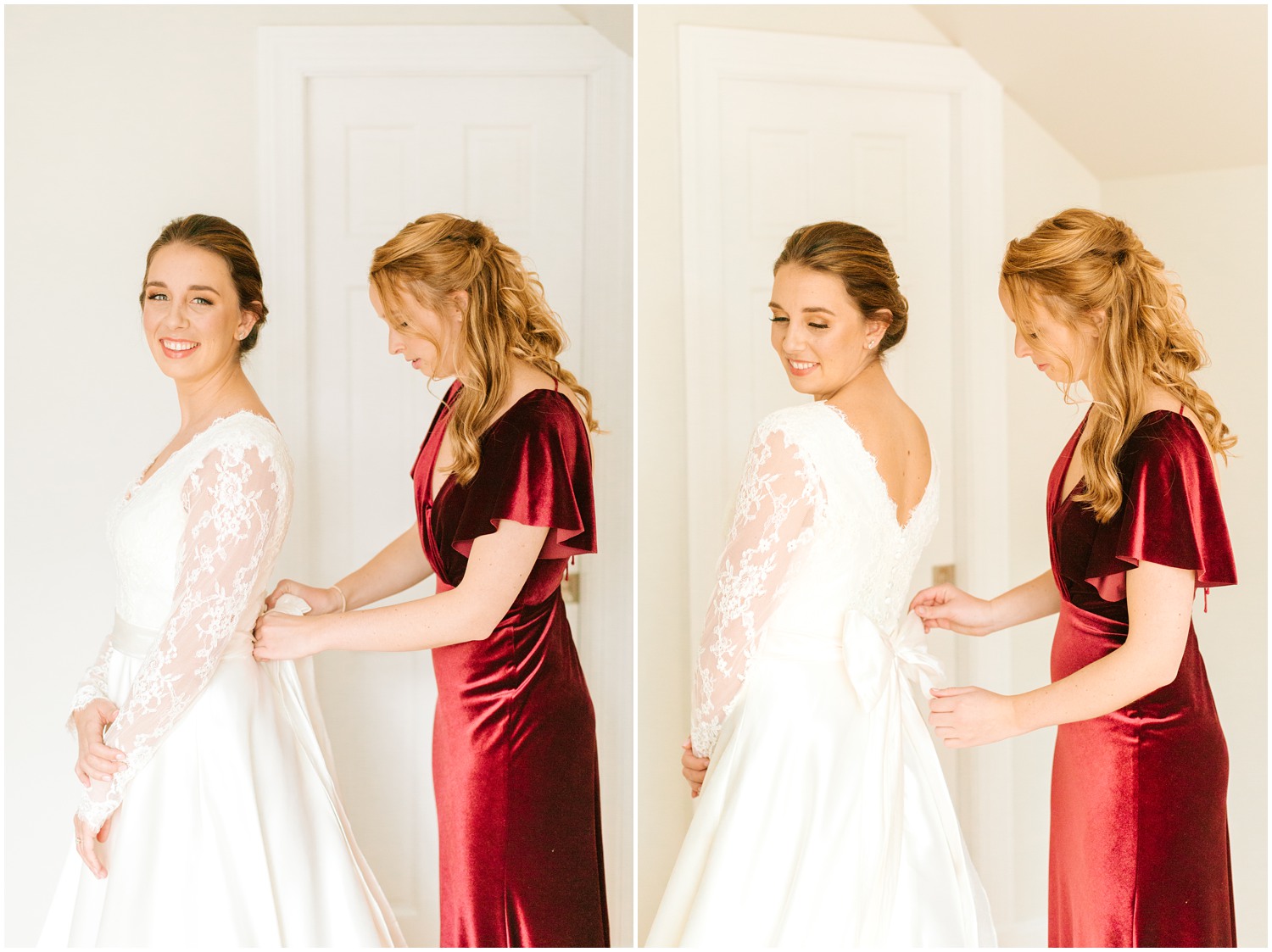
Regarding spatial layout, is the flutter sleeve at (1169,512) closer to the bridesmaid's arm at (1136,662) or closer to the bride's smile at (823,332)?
the bridesmaid's arm at (1136,662)

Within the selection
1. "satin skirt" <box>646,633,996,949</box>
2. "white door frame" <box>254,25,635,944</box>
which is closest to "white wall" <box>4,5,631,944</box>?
"white door frame" <box>254,25,635,944</box>

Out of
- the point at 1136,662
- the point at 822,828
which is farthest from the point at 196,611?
the point at 1136,662

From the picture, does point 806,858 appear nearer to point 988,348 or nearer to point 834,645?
point 834,645

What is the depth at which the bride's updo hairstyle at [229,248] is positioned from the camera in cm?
200

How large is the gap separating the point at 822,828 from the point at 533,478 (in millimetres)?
859

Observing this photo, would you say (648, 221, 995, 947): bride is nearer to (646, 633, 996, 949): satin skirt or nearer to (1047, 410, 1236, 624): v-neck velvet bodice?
(646, 633, 996, 949): satin skirt

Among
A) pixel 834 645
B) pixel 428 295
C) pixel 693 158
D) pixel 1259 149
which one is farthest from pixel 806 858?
pixel 1259 149

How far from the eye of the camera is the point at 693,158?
267 cm

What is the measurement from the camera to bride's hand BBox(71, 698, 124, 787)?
1.83 m

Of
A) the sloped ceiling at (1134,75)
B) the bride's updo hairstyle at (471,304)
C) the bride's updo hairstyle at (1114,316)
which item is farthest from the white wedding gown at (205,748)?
the sloped ceiling at (1134,75)

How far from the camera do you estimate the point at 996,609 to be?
2.20 m

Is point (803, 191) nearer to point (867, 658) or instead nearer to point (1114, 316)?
point (1114, 316)

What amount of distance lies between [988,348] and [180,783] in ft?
7.63

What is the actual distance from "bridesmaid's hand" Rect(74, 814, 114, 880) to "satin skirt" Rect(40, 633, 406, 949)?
0.04 ft
